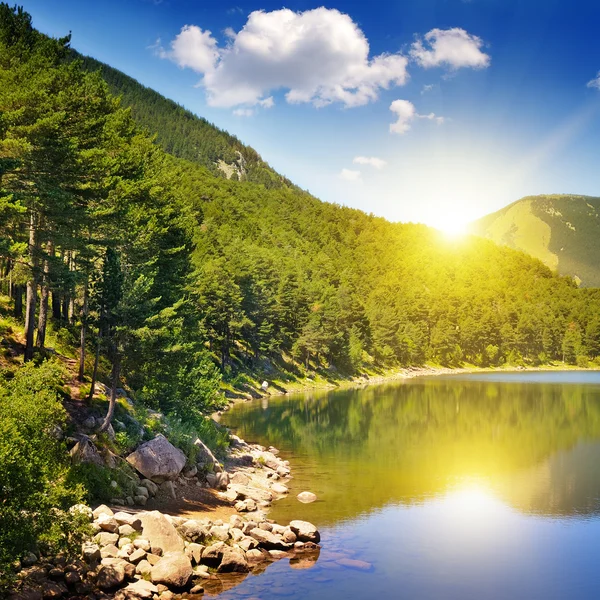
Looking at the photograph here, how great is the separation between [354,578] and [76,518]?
44.4 ft

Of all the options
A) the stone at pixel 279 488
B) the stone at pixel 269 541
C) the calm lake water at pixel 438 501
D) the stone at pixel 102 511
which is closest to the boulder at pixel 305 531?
the calm lake water at pixel 438 501

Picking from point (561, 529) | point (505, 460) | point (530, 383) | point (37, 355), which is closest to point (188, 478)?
point (37, 355)

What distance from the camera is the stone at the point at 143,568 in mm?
23812

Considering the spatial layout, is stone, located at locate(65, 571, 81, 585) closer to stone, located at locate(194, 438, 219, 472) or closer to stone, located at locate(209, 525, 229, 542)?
stone, located at locate(209, 525, 229, 542)

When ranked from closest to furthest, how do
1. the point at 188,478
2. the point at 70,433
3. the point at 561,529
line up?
the point at 70,433
the point at 561,529
the point at 188,478

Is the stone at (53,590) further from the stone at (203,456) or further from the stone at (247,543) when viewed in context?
the stone at (203,456)

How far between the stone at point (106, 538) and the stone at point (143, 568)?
164 centimetres

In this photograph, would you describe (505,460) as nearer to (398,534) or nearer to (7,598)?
(398,534)

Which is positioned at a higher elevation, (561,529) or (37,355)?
(37,355)

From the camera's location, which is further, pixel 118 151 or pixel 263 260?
pixel 263 260

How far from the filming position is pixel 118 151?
5697cm

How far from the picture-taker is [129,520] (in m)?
26.5

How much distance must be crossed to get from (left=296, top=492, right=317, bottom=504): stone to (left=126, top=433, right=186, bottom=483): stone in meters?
8.34

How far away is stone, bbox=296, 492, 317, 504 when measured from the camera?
37.9 m
